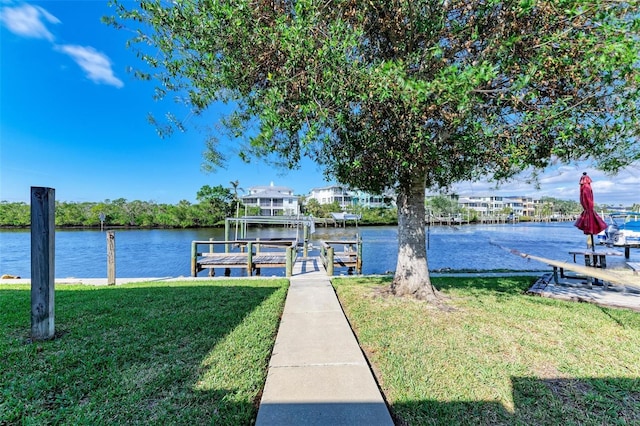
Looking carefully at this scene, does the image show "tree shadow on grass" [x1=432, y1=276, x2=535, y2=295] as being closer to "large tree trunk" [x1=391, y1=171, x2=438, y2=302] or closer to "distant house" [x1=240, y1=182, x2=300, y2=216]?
"large tree trunk" [x1=391, y1=171, x2=438, y2=302]

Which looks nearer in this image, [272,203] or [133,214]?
[133,214]

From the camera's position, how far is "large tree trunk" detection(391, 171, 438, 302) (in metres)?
6.30

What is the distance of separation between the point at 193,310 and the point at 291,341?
2406mm

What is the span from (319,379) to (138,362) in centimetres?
214

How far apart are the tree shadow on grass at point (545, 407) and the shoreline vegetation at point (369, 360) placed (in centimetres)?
1

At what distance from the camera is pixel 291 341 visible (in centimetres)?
416

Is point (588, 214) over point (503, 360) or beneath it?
over

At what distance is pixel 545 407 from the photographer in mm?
2738

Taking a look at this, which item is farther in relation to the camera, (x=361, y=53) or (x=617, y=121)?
(x=361, y=53)

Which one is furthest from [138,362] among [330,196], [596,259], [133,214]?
[330,196]

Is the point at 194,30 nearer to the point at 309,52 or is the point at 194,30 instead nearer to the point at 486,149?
the point at 309,52

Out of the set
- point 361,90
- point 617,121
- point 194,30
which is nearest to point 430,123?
point 361,90

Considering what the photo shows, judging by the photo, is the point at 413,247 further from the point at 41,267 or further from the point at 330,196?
the point at 330,196

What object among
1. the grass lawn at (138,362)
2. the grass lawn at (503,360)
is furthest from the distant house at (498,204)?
the grass lawn at (138,362)
